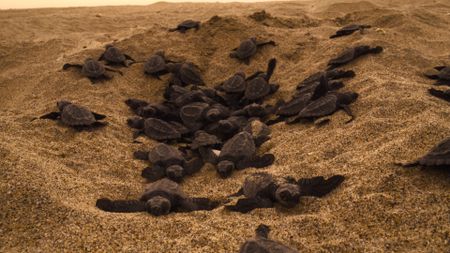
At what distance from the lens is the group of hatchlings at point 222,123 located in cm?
272

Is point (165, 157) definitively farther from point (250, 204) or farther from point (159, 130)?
point (250, 204)

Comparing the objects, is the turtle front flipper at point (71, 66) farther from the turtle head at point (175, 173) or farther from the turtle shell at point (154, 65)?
the turtle head at point (175, 173)

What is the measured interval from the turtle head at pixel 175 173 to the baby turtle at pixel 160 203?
473 mm

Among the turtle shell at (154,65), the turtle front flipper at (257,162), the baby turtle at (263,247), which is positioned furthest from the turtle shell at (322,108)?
the turtle shell at (154,65)

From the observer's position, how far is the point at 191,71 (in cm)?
579

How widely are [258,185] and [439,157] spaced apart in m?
1.13

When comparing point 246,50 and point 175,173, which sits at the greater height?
point 246,50

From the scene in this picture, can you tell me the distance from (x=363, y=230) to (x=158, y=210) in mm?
1278

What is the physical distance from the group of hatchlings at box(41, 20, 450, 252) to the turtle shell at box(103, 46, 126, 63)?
0.05ft

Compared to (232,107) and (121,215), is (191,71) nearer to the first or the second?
(232,107)

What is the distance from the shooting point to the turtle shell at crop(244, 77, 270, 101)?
16.7 ft

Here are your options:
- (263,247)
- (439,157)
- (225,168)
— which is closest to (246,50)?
(225,168)

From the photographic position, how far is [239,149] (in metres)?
3.62

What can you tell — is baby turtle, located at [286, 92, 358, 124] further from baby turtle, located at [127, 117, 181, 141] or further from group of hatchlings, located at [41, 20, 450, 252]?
baby turtle, located at [127, 117, 181, 141]
